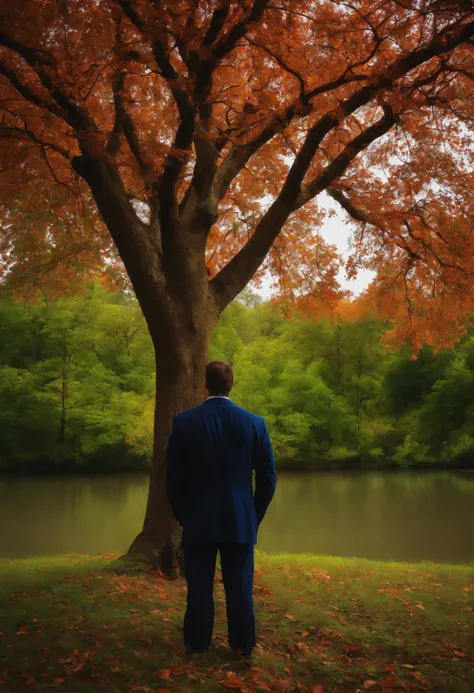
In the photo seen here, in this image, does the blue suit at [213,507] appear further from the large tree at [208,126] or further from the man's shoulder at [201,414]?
the large tree at [208,126]

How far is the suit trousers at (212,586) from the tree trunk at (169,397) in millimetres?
2705

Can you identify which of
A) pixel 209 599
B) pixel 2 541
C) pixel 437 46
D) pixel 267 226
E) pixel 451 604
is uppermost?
pixel 437 46

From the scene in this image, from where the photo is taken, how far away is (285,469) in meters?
32.5

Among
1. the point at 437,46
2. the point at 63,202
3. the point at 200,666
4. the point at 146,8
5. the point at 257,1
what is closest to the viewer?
the point at 200,666

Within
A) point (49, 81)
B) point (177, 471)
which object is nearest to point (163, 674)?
point (177, 471)

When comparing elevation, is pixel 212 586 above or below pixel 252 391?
below

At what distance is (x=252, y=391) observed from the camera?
110 ft

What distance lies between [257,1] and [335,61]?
1.47 m

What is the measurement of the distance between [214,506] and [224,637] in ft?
4.38

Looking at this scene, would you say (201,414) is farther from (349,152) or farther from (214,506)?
(349,152)

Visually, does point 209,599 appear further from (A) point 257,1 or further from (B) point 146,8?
(A) point 257,1

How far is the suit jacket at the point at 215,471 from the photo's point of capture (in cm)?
317

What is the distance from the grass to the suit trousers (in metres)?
0.18

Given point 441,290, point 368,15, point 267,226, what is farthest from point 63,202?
point 441,290
